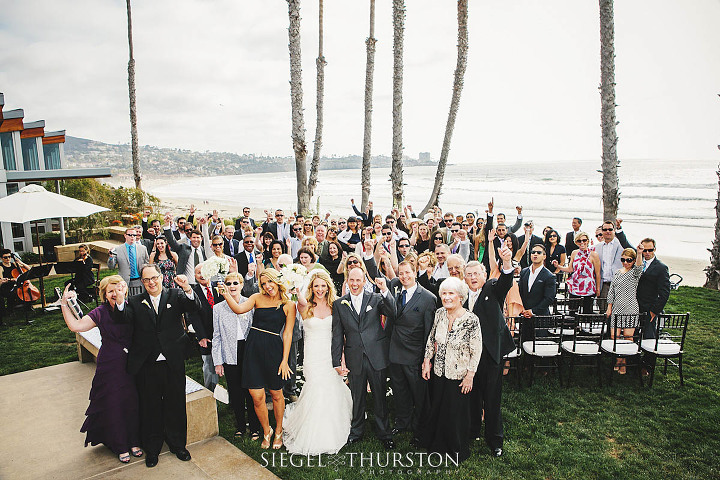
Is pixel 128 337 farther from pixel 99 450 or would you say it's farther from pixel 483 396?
pixel 483 396

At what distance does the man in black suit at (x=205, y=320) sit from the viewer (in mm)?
5441

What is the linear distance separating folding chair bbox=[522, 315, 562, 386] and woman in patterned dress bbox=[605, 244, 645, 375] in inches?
37.4

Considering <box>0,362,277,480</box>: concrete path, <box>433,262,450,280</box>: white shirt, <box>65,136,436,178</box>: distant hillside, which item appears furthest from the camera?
<box>65,136,436,178</box>: distant hillside

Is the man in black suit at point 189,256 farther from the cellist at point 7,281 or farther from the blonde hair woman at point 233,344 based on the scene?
the cellist at point 7,281

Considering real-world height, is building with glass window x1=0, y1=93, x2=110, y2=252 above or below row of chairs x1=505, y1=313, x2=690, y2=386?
above

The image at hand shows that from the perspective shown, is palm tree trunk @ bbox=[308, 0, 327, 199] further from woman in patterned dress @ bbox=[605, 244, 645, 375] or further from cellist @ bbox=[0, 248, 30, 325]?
woman in patterned dress @ bbox=[605, 244, 645, 375]

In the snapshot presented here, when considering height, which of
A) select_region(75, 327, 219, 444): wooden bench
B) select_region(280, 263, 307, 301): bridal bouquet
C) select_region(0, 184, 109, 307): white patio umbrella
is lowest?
select_region(75, 327, 219, 444): wooden bench

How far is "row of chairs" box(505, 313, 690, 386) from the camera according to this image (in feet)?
20.6

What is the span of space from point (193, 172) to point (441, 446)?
456 feet

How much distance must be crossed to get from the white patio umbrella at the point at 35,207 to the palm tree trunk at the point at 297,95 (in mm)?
6094

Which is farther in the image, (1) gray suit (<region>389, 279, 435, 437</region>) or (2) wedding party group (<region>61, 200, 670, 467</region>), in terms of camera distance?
(1) gray suit (<region>389, 279, 435, 437</region>)

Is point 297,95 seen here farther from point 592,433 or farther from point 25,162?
point 25,162

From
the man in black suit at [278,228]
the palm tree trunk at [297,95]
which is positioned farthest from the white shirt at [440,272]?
the palm tree trunk at [297,95]

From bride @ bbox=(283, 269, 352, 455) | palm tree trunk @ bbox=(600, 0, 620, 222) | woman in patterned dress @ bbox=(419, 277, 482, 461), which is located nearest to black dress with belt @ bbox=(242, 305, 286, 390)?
bride @ bbox=(283, 269, 352, 455)
